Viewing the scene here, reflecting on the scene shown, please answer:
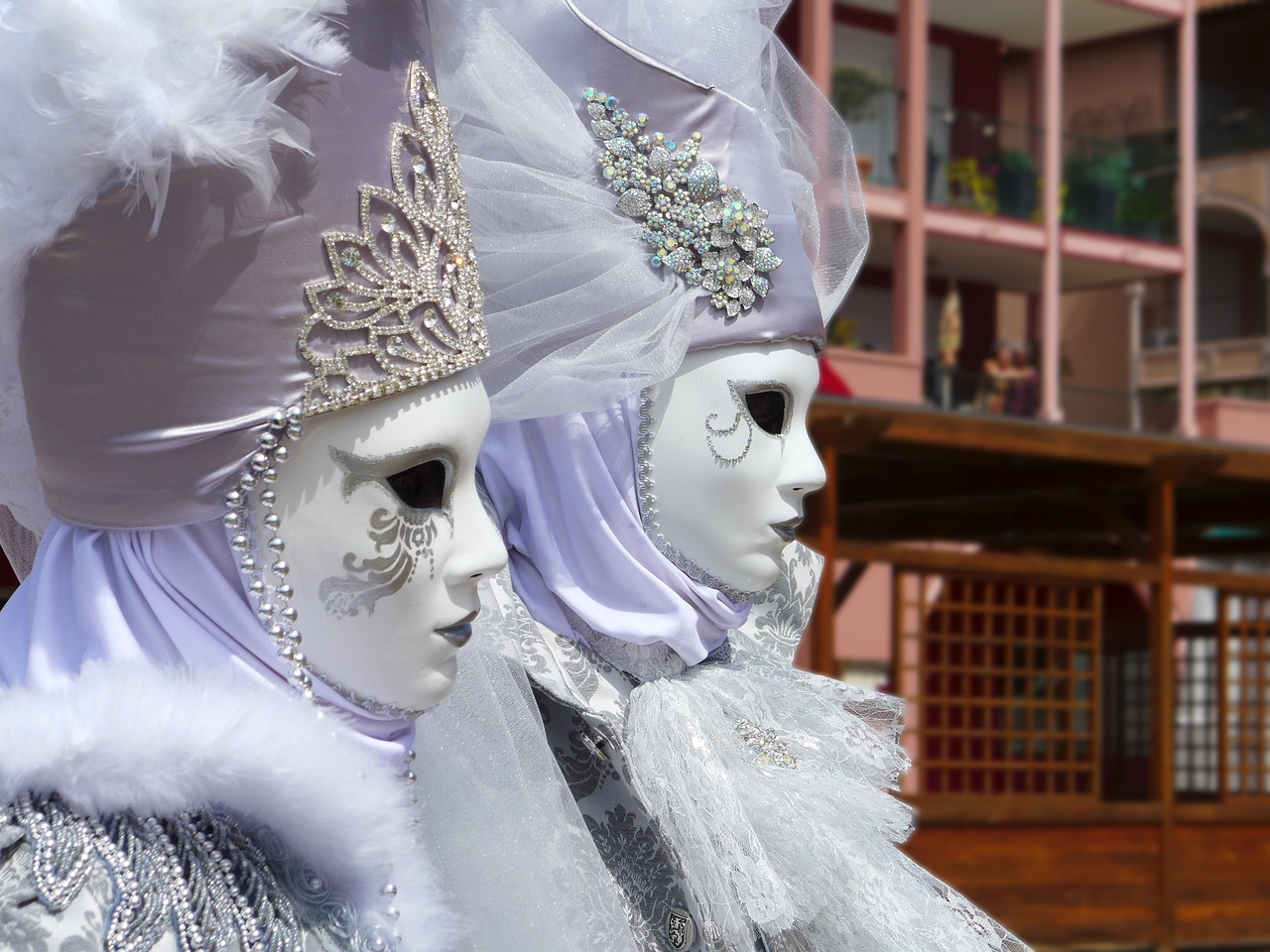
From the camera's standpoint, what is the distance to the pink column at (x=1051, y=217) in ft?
46.6

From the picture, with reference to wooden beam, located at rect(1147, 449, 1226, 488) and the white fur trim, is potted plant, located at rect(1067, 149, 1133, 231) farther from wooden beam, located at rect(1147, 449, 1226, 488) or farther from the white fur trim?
the white fur trim

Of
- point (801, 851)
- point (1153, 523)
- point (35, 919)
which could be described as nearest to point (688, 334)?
point (801, 851)

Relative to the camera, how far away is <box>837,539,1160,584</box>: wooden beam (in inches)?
249

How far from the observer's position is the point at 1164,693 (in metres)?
7.36

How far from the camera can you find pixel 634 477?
223cm

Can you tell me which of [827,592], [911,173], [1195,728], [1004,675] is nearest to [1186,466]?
[1004,675]

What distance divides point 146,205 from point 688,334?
0.88 metres

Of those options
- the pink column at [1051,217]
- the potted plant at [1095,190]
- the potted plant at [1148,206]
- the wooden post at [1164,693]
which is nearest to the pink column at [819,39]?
the pink column at [1051,217]

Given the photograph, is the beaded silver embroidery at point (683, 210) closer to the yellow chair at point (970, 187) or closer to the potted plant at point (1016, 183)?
the yellow chair at point (970, 187)

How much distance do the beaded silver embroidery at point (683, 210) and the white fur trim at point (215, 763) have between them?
3.14 feet

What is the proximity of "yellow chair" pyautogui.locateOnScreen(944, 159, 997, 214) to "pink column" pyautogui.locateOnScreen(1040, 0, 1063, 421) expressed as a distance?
527 mm

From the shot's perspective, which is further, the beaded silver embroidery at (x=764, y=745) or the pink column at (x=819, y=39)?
the pink column at (x=819, y=39)

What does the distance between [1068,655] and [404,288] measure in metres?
6.42

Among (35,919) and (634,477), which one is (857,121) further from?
(35,919)
